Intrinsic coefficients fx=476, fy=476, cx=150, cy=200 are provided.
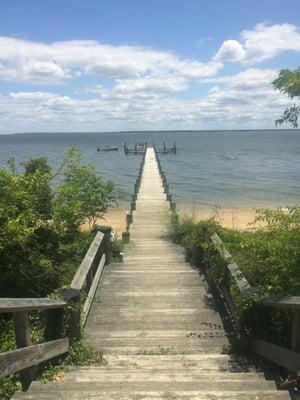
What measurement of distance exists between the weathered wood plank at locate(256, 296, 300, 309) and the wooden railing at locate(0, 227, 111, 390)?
209 cm

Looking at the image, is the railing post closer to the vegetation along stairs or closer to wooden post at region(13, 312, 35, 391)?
the vegetation along stairs

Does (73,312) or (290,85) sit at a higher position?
(290,85)

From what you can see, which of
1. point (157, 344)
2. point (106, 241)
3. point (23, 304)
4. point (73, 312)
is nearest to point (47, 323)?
point (73, 312)

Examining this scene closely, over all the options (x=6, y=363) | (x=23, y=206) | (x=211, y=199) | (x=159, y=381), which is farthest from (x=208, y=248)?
(x=211, y=199)

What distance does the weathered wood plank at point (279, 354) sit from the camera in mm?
4165

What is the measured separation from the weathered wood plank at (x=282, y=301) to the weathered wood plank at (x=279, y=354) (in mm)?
418

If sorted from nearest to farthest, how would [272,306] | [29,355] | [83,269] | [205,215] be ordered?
[29,355] < [272,306] < [83,269] < [205,215]

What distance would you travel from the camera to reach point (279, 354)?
14.8ft

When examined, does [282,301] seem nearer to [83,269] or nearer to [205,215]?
[83,269]

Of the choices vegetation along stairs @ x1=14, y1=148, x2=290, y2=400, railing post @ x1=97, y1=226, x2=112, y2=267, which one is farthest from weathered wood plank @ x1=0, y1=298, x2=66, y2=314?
railing post @ x1=97, y1=226, x2=112, y2=267

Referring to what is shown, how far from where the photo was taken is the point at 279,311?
16.9 ft

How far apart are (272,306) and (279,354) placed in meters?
0.48

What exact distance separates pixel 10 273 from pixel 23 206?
1285mm

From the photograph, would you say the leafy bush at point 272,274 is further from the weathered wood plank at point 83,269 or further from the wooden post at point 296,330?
the weathered wood plank at point 83,269
